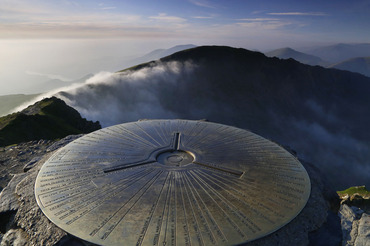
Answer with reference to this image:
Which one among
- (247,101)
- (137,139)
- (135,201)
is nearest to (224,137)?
(137,139)

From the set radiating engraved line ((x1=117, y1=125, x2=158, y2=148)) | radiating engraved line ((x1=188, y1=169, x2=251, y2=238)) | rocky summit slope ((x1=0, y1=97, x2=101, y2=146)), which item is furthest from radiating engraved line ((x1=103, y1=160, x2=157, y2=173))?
rocky summit slope ((x1=0, y1=97, x2=101, y2=146))

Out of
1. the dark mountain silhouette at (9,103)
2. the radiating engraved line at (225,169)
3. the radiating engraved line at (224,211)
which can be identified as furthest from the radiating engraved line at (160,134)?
the dark mountain silhouette at (9,103)

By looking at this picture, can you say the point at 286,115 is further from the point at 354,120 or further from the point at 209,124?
the point at 209,124

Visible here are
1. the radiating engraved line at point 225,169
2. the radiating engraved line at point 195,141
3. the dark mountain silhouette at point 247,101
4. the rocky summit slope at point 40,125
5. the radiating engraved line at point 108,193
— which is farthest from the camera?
the dark mountain silhouette at point 247,101

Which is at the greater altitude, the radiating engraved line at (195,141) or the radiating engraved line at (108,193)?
the radiating engraved line at (195,141)

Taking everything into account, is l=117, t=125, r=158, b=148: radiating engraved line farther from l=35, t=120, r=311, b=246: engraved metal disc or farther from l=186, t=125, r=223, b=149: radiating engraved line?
l=186, t=125, r=223, b=149: radiating engraved line

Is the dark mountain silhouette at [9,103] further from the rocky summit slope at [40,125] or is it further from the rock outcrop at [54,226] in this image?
the rock outcrop at [54,226]
